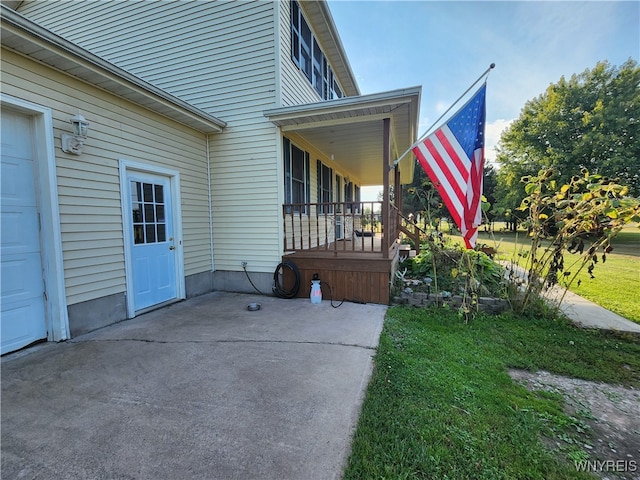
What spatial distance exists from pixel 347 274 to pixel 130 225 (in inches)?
137

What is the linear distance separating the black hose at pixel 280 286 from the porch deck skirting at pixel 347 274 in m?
0.10

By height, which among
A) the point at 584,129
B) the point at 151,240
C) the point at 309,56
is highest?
the point at 584,129

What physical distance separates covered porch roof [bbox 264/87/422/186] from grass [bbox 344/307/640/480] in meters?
3.34

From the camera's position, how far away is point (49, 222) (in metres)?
3.14

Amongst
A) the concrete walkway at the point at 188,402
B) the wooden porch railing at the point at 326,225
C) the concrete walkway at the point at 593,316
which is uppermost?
the wooden porch railing at the point at 326,225

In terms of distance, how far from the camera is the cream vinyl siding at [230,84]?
17.2 ft

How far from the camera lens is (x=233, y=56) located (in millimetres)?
5418

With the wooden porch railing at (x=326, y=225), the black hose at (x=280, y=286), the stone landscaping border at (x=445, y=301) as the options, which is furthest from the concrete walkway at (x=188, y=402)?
the wooden porch railing at (x=326, y=225)

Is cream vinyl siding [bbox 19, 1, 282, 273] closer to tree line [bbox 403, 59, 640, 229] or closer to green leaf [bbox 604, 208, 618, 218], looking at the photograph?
green leaf [bbox 604, 208, 618, 218]

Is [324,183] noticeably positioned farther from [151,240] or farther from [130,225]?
[130,225]

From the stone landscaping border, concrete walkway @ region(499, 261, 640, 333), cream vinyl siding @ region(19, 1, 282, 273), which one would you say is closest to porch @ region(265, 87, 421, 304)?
the stone landscaping border

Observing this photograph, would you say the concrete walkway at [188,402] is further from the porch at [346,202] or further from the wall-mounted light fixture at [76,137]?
the wall-mounted light fixture at [76,137]

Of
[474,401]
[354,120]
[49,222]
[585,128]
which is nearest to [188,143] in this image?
[49,222]

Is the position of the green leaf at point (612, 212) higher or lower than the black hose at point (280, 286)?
higher
